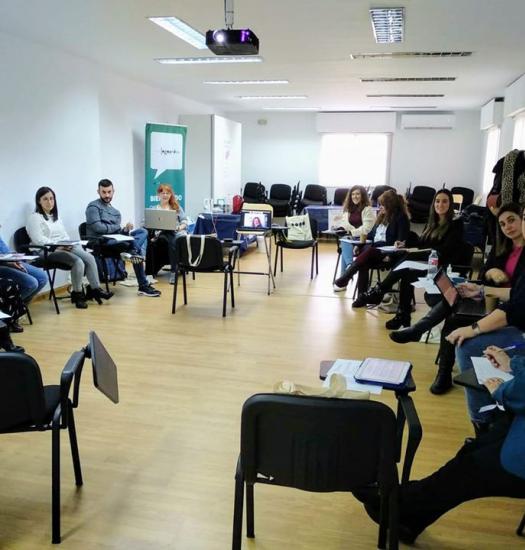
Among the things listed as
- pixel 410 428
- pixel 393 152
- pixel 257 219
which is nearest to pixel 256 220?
pixel 257 219

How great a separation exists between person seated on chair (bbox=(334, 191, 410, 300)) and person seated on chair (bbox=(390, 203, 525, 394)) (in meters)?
1.70

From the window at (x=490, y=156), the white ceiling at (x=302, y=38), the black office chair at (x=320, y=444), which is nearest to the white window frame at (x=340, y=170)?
the window at (x=490, y=156)

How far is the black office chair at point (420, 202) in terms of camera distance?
34.5ft

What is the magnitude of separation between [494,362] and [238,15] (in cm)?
341

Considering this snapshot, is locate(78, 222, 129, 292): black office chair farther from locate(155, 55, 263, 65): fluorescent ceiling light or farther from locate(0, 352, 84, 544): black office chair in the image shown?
locate(0, 352, 84, 544): black office chair

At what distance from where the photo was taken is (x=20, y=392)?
1.84 metres

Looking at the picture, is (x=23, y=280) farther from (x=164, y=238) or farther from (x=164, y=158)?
(x=164, y=158)

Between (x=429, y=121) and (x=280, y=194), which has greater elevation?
(x=429, y=121)

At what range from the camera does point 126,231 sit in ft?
21.3

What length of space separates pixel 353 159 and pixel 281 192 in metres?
1.87

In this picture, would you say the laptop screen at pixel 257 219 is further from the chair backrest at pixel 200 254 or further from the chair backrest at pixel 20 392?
the chair backrest at pixel 20 392

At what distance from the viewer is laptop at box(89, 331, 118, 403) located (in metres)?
1.93

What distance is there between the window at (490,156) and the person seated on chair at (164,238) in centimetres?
595

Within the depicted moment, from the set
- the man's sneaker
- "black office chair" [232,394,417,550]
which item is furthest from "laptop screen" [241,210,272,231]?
"black office chair" [232,394,417,550]
